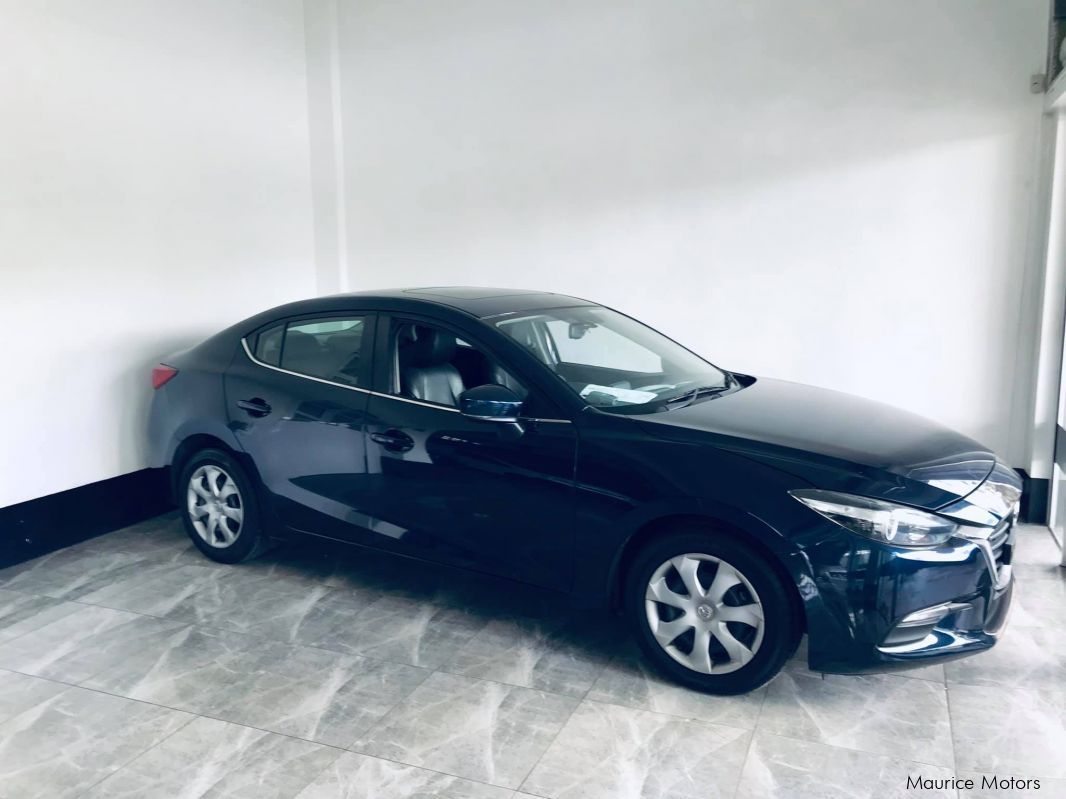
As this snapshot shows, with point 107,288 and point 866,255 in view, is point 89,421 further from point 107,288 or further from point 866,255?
point 866,255

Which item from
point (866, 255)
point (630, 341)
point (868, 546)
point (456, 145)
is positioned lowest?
point (868, 546)

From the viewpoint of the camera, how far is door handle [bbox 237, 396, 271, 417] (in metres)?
4.19

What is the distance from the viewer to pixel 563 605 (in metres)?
4.03

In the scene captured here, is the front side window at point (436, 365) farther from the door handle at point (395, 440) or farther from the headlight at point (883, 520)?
the headlight at point (883, 520)

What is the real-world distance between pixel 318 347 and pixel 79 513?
1922mm

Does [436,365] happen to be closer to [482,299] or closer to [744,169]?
[482,299]

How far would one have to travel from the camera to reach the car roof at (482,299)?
12.7 ft

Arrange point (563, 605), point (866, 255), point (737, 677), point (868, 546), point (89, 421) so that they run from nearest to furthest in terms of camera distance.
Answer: point (868, 546) → point (737, 677) → point (563, 605) → point (89, 421) → point (866, 255)

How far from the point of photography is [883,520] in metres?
2.90

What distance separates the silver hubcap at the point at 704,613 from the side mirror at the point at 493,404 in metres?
0.82

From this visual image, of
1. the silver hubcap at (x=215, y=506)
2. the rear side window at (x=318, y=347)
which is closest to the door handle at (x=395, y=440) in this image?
the rear side window at (x=318, y=347)

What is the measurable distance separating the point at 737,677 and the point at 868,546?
0.67 metres

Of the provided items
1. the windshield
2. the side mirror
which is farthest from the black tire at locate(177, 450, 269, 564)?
the windshield

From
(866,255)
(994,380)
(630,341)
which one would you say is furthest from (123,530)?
(994,380)
